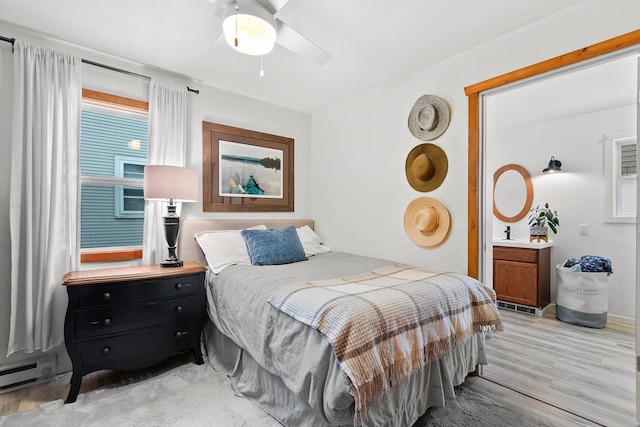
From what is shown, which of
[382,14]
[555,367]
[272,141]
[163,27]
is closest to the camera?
[382,14]

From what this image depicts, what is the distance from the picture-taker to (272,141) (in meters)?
3.57

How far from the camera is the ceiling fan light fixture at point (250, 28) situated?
1640 mm

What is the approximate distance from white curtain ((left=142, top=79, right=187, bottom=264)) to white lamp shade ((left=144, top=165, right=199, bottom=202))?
0.97 ft

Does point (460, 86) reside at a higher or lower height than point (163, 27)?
lower

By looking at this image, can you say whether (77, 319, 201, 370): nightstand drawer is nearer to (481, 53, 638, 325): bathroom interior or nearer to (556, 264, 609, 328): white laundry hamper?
(481, 53, 638, 325): bathroom interior

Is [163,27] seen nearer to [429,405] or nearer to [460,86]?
[460,86]

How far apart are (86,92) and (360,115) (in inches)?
99.5

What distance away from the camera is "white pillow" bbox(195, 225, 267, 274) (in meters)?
2.58

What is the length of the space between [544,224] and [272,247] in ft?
11.6

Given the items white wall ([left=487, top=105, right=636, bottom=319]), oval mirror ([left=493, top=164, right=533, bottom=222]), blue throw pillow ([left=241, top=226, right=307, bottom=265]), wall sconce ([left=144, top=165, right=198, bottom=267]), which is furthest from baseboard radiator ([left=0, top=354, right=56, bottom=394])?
oval mirror ([left=493, top=164, right=533, bottom=222])

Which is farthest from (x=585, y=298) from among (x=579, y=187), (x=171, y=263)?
(x=171, y=263)

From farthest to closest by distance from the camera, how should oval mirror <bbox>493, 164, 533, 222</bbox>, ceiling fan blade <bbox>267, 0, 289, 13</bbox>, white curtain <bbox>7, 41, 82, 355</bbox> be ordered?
1. oval mirror <bbox>493, 164, 533, 222</bbox>
2. white curtain <bbox>7, 41, 82, 355</bbox>
3. ceiling fan blade <bbox>267, 0, 289, 13</bbox>

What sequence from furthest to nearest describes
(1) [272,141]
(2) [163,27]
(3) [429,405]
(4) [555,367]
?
(1) [272,141]
(4) [555,367]
(2) [163,27]
(3) [429,405]

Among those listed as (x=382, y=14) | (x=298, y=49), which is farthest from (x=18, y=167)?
(x=382, y=14)
